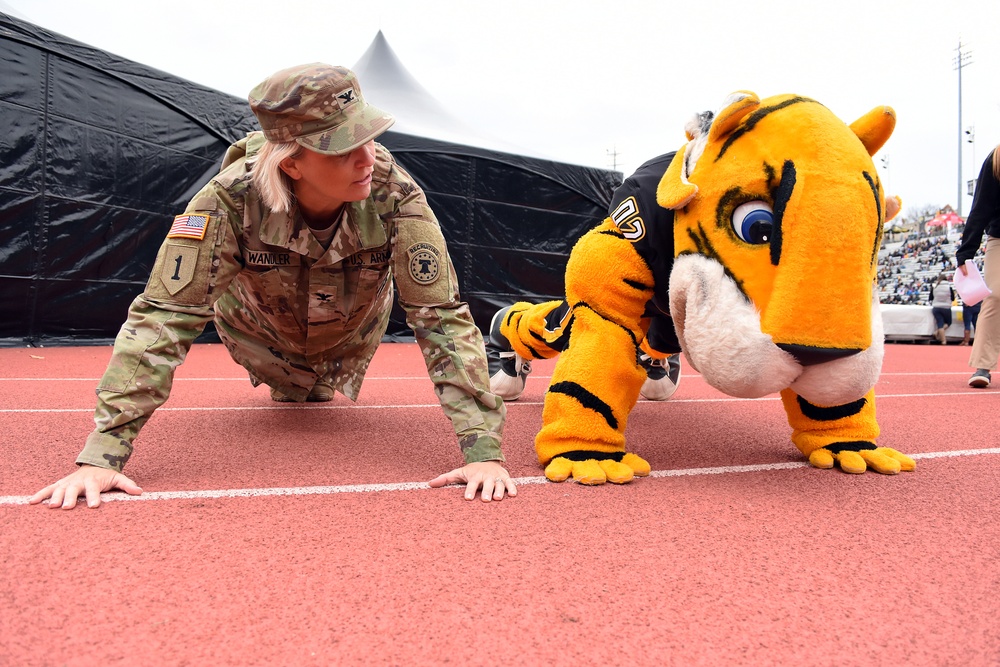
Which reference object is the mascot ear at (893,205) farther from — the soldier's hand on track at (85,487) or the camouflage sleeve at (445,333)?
the soldier's hand on track at (85,487)

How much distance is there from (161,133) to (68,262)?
60.7 inches

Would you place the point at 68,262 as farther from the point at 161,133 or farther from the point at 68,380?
the point at 68,380

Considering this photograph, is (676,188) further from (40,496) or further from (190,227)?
(40,496)

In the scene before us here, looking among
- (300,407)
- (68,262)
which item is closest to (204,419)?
(300,407)

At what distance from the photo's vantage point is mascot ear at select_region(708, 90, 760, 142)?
1897 mm

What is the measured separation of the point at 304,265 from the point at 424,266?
0.57 metres

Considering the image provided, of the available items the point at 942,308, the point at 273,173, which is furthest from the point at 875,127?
the point at 942,308

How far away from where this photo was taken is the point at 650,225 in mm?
2115

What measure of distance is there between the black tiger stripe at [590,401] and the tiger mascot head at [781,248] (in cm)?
29

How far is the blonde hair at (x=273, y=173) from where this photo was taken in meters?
1.94

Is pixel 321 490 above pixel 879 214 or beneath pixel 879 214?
beneath

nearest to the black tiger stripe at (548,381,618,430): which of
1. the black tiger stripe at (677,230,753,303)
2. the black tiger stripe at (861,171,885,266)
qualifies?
the black tiger stripe at (677,230,753,303)

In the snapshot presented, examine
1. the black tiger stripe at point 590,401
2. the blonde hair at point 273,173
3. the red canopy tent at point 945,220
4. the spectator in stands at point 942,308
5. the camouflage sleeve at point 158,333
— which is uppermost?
the blonde hair at point 273,173

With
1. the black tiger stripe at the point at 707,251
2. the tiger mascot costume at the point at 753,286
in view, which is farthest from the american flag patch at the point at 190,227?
the black tiger stripe at the point at 707,251
